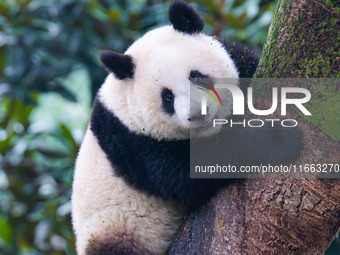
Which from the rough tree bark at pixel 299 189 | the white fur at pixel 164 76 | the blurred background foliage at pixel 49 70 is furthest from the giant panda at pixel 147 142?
the blurred background foliage at pixel 49 70

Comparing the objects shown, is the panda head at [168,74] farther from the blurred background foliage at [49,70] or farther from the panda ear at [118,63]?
the blurred background foliage at [49,70]

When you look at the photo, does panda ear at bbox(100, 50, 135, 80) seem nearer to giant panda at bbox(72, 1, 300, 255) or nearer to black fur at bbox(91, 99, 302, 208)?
giant panda at bbox(72, 1, 300, 255)

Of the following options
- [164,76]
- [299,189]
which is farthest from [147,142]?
[299,189]

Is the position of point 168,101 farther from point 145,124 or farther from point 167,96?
point 145,124

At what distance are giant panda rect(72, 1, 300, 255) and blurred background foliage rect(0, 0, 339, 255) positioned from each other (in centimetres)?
199

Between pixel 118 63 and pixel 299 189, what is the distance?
1396mm

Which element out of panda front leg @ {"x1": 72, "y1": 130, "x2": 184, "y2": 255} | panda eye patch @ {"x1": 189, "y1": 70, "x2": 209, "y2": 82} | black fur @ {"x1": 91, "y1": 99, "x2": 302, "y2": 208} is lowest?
panda front leg @ {"x1": 72, "y1": 130, "x2": 184, "y2": 255}

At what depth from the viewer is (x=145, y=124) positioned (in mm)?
2725

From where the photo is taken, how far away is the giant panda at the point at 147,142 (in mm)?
2580

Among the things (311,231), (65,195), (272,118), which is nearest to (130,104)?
(272,118)

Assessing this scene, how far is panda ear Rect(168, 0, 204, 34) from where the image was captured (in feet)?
8.98

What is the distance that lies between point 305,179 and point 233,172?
416 mm

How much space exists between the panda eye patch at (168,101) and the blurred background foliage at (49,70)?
7.92 ft

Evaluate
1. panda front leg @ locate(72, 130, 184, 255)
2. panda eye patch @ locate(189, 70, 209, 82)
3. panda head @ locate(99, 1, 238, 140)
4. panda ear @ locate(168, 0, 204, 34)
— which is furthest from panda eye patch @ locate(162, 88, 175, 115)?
panda front leg @ locate(72, 130, 184, 255)
